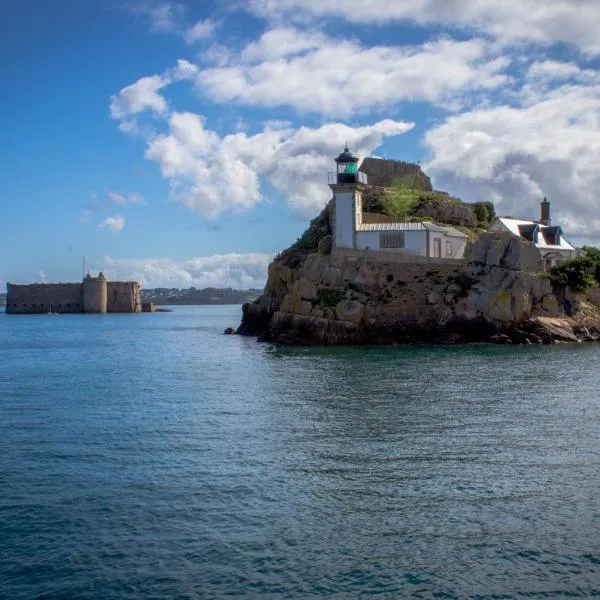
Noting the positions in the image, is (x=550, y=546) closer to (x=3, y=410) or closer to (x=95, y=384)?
(x=3, y=410)

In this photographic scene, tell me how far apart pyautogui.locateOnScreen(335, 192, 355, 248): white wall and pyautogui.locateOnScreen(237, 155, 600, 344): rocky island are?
0.34m

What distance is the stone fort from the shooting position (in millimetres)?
170500

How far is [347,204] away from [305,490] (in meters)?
50.4

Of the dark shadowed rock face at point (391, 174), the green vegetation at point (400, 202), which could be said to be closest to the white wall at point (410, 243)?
the green vegetation at point (400, 202)

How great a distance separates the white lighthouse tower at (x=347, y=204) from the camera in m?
66.8

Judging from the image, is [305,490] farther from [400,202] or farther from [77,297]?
[77,297]

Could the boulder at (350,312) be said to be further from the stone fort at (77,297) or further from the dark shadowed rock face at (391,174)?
the stone fort at (77,297)

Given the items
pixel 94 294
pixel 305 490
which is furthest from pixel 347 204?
pixel 94 294

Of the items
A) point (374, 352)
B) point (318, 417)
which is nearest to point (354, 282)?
point (374, 352)

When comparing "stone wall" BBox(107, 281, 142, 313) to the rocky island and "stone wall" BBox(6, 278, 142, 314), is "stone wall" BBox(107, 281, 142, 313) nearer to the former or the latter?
"stone wall" BBox(6, 278, 142, 314)

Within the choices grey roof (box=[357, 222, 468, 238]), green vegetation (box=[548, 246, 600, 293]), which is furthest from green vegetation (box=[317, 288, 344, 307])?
green vegetation (box=[548, 246, 600, 293])

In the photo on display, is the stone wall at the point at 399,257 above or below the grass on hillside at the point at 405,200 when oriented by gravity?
below

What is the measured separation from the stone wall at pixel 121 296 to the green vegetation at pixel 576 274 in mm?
131656

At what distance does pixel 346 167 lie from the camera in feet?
224
